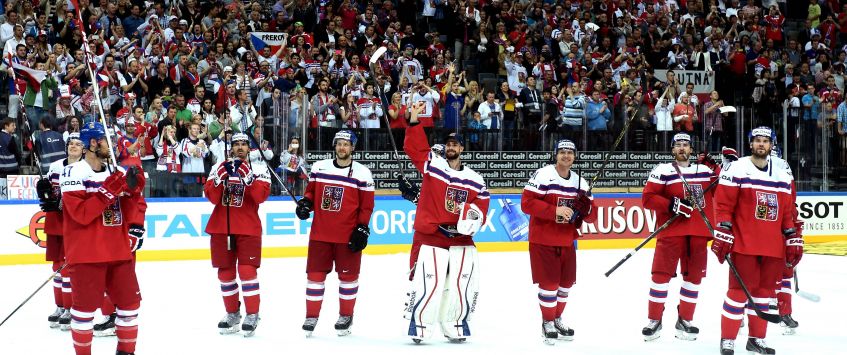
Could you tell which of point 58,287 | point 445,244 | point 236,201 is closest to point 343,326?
point 445,244

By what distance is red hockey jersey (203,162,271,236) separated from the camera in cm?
928

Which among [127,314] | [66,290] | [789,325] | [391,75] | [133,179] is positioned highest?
[391,75]

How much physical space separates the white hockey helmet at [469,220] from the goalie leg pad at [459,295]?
0.73 feet

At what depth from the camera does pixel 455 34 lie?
21906 mm

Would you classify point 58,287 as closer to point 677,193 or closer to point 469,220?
point 469,220

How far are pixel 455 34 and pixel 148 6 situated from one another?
587 centimetres

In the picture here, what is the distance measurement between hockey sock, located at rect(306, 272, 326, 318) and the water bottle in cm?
756

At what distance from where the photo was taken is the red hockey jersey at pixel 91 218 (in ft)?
23.2

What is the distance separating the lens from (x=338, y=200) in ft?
30.5

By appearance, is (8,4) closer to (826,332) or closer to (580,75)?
(580,75)

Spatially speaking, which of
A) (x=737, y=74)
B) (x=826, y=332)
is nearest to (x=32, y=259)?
(x=826, y=332)

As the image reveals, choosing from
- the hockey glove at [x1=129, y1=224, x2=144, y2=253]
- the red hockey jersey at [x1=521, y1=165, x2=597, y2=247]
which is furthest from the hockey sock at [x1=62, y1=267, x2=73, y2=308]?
the red hockey jersey at [x1=521, y1=165, x2=597, y2=247]

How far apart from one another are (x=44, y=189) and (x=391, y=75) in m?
11.2

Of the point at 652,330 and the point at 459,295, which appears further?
the point at 652,330
